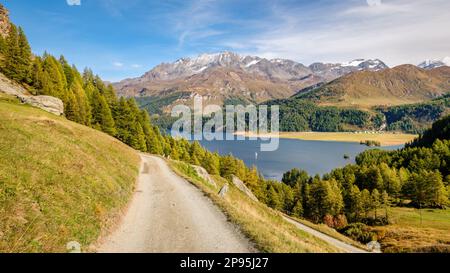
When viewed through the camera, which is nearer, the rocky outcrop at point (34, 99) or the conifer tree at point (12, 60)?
the rocky outcrop at point (34, 99)

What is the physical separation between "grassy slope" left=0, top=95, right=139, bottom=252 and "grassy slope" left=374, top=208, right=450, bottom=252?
4960 centimetres

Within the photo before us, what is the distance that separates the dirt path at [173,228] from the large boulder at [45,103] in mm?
41648

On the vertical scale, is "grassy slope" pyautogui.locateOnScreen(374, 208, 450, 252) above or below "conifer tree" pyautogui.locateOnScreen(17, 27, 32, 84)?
below

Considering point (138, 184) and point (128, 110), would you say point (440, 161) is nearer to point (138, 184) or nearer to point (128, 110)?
point (128, 110)

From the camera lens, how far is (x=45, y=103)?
58.0 m

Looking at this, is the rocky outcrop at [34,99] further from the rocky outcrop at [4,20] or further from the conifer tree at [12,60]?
the rocky outcrop at [4,20]

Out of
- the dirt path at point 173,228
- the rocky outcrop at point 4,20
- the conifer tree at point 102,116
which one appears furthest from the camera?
the rocky outcrop at point 4,20

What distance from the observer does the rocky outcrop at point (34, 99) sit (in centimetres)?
5669

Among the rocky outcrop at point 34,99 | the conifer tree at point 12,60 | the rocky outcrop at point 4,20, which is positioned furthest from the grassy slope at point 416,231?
the rocky outcrop at point 4,20

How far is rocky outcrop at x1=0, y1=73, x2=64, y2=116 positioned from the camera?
56.7 metres

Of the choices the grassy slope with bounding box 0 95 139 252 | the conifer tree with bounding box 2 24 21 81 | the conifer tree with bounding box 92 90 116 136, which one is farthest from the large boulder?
the grassy slope with bounding box 0 95 139 252

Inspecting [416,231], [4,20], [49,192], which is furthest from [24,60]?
[416,231]

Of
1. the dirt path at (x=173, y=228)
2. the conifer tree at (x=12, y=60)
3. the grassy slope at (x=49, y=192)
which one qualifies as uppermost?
the conifer tree at (x=12, y=60)

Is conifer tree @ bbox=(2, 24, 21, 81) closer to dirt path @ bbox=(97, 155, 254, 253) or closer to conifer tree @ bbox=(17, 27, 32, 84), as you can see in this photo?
conifer tree @ bbox=(17, 27, 32, 84)
